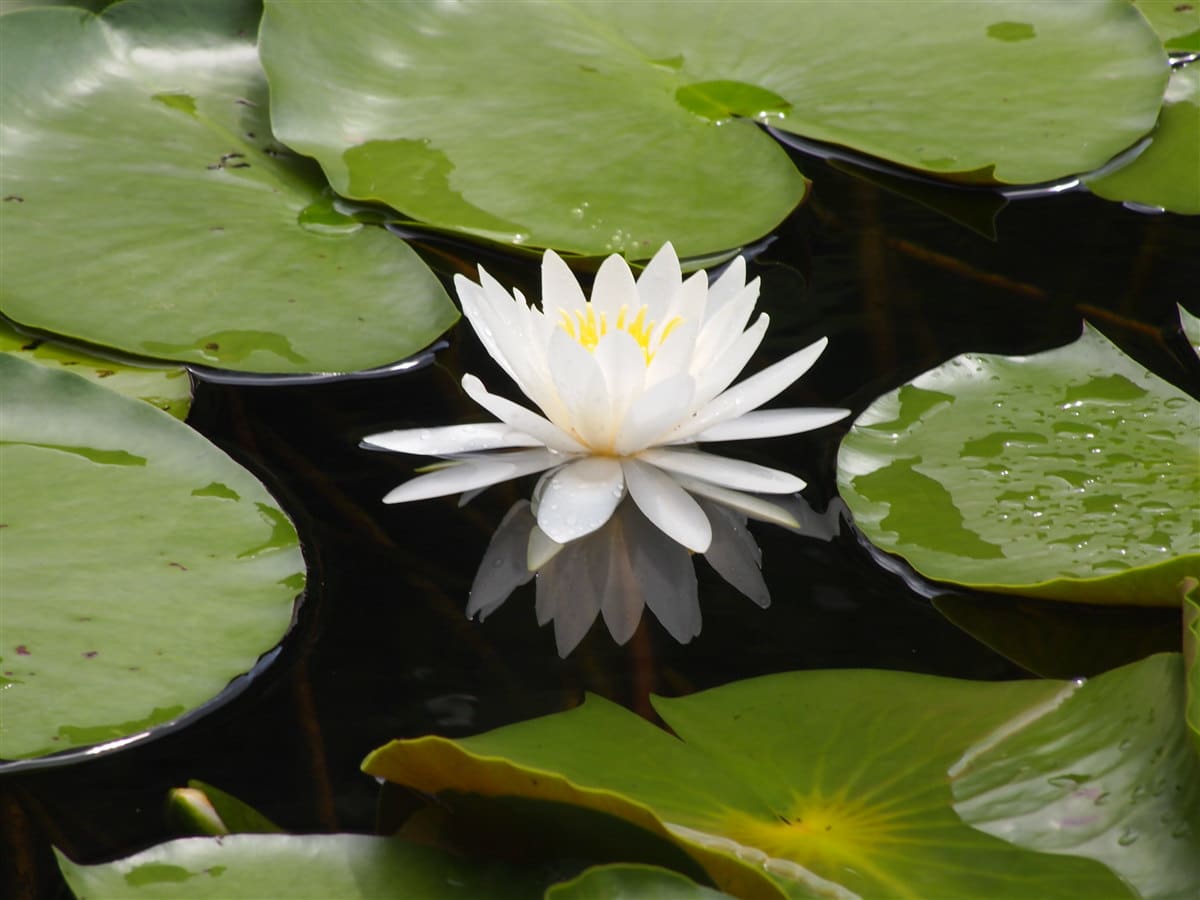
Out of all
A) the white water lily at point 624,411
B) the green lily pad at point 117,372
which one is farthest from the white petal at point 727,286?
the green lily pad at point 117,372

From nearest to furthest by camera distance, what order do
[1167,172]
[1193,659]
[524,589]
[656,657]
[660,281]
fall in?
[1193,659] < [656,657] < [524,589] < [660,281] < [1167,172]

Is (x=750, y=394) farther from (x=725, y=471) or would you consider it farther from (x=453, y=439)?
(x=453, y=439)

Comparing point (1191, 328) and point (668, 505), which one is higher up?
point (1191, 328)

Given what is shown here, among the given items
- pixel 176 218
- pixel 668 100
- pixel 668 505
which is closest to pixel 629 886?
pixel 668 505

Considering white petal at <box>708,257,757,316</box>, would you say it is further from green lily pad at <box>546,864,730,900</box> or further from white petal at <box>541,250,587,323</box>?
green lily pad at <box>546,864,730,900</box>

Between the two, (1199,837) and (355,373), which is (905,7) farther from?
(1199,837)

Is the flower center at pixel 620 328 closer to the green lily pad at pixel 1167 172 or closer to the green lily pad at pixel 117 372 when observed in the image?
the green lily pad at pixel 117 372
